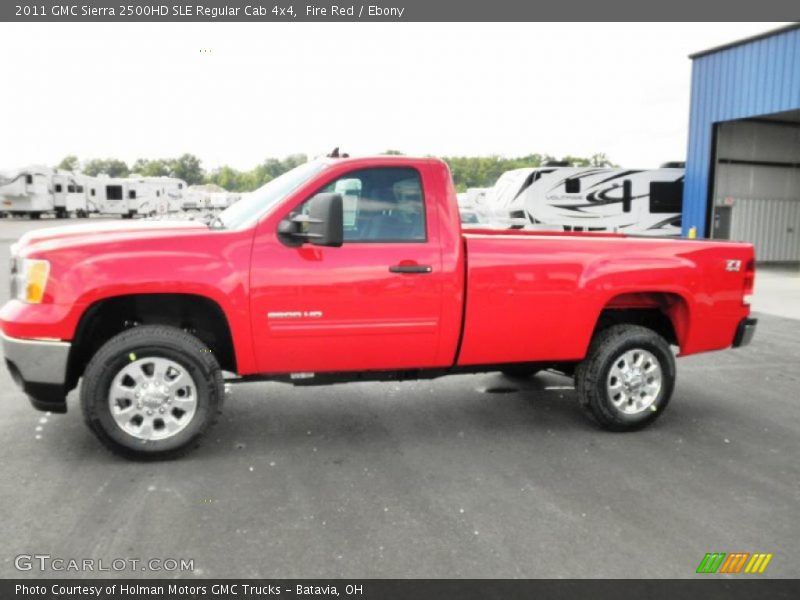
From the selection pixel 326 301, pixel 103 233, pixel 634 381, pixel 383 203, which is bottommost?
pixel 634 381

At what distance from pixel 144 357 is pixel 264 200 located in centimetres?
137

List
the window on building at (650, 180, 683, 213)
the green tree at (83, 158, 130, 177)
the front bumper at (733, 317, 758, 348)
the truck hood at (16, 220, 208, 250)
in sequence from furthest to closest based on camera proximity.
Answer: the green tree at (83, 158, 130, 177) → the window on building at (650, 180, 683, 213) → the front bumper at (733, 317, 758, 348) → the truck hood at (16, 220, 208, 250)

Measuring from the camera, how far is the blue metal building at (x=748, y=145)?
622 inches

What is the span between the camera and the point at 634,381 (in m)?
5.32

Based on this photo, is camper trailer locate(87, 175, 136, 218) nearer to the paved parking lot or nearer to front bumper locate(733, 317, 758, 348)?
the paved parking lot

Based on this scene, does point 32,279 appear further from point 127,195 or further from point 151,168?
point 151,168

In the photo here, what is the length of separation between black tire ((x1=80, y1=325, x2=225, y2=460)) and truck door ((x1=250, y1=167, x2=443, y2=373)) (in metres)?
0.39

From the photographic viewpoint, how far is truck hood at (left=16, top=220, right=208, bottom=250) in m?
4.39

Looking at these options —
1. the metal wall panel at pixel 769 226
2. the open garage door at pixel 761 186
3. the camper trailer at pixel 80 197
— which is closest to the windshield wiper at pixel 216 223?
the open garage door at pixel 761 186

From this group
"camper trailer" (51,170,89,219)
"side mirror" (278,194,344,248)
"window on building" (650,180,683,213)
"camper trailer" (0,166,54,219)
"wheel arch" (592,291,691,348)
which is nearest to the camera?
"side mirror" (278,194,344,248)

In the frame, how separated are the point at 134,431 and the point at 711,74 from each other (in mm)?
18041

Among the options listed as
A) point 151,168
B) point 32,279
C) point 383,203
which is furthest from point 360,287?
point 151,168

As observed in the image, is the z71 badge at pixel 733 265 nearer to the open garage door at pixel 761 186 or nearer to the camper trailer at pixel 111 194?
the open garage door at pixel 761 186

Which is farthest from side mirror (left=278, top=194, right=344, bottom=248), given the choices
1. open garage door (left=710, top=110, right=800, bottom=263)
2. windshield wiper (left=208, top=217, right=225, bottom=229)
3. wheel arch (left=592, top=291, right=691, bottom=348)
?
open garage door (left=710, top=110, right=800, bottom=263)
